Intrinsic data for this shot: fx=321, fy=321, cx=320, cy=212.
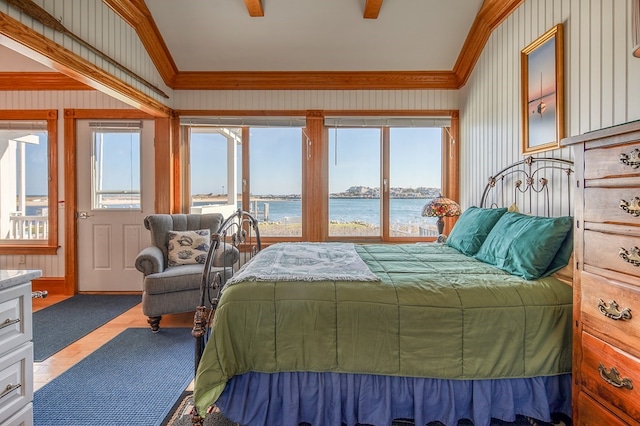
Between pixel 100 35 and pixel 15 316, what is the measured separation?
244 centimetres

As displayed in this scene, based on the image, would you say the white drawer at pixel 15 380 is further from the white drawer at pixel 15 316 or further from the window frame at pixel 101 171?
the window frame at pixel 101 171

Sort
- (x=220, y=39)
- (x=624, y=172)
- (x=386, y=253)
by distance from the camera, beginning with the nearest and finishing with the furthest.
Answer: (x=624, y=172) < (x=386, y=253) < (x=220, y=39)

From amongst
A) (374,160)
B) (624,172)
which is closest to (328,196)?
(374,160)

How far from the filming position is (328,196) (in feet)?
13.4

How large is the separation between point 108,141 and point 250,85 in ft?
6.29

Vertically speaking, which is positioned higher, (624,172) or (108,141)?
(108,141)

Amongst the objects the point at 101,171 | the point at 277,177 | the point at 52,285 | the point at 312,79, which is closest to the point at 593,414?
the point at 277,177

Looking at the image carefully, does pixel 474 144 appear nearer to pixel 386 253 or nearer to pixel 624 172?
pixel 386 253

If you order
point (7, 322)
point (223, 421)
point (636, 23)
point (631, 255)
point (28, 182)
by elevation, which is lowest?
point (223, 421)

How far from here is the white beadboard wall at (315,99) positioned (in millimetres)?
3947

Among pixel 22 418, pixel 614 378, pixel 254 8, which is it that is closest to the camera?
pixel 614 378

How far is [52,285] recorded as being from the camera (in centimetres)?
394

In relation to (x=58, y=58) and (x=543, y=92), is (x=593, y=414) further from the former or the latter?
(x=58, y=58)

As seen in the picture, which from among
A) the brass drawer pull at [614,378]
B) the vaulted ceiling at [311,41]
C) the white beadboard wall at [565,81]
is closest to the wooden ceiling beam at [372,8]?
the vaulted ceiling at [311,41]
